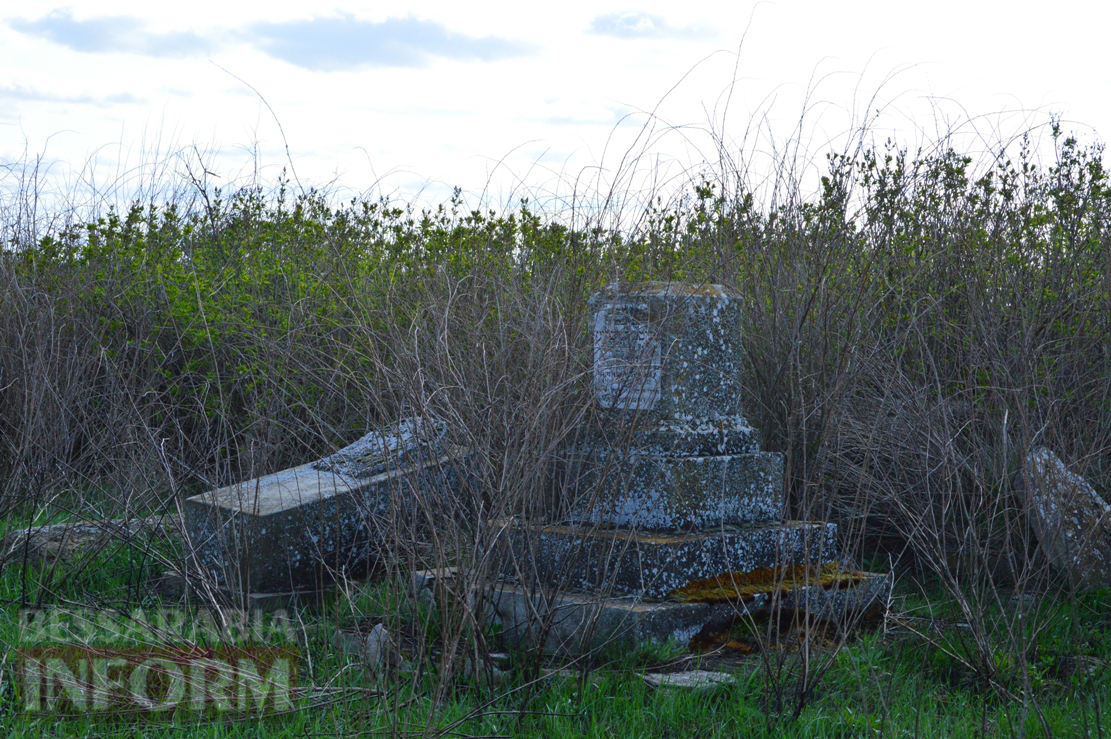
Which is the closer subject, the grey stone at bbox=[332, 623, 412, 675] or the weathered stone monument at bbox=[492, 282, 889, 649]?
the grey stone at bbox=[332, 623, 412, 675]

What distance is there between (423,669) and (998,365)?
3.20 meters

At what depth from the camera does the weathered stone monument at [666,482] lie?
317 centimetres

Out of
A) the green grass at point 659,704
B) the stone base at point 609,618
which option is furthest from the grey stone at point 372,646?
the stone base at point 609,618

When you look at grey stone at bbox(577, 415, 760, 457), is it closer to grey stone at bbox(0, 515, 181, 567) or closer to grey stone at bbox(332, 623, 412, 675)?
grey stone at bbox(332, 623, 412, 675)

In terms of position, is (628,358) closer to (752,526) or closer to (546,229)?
(752,526)

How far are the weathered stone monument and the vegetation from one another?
6.7 inches

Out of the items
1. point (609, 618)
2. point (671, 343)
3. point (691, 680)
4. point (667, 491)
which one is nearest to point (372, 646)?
point (609, 618)

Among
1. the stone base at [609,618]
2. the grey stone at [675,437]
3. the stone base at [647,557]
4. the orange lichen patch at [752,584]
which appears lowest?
the stone base at [609,618]

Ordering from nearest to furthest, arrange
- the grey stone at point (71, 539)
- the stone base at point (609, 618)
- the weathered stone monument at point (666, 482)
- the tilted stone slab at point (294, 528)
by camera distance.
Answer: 1. the stone base at point (609, 618)
2. the weathered stone monument at point (666, 482)
3. the tilted stone slab at point (294, 528)
4. the grey stone at point (71, 539)

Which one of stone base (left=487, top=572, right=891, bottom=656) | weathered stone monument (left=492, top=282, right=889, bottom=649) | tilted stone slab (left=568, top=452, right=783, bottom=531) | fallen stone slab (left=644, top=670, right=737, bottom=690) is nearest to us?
fallen stone slab (left=644, top=670, right=737, bottom=690)

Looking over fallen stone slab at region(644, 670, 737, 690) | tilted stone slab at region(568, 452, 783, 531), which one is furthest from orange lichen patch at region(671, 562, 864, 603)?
fallen stone slab at region(644, 670, 737, 690)

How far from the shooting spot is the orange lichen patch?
3227 mm

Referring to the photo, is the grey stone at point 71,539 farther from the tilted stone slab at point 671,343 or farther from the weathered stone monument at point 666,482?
the tilted stone slab at point 671,343

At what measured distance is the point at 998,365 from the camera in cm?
457
